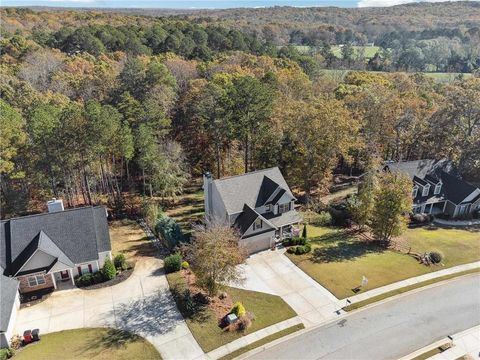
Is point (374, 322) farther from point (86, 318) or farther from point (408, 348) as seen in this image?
point (86, 318)

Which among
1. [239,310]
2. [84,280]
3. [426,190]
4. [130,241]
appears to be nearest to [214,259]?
[239,310]

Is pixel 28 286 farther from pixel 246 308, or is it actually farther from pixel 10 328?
pixel 246 308

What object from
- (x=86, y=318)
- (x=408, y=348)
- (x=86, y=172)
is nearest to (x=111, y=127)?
(x=86, y=172)

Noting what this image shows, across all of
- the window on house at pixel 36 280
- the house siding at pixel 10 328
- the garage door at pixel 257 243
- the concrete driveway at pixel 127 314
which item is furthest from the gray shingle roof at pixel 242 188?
the house siding at pixel 10 328

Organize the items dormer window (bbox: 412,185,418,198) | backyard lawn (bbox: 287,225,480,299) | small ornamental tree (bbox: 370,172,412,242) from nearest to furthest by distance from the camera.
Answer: backyard lawn (bbox: 287,225,480,299) → small ornamental tree (bbox: 370,172,412,242) → dormer window (bbox: 412,185,418,198)

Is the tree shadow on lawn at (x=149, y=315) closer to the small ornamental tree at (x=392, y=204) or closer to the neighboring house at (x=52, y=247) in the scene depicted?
the neighboring house at (x=52, y=247)

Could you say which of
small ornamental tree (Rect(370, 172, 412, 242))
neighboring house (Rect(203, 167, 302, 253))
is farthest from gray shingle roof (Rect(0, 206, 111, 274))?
small ornamental tree (Rect(370, 172, 412, 242))

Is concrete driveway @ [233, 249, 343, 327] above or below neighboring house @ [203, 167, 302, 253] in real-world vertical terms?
below

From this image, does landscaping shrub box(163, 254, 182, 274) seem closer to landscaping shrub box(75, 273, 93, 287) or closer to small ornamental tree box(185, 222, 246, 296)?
small ornamental tree box(185, 222, 246, 296)
